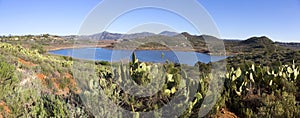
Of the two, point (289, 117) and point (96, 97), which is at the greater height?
point (96, 97)

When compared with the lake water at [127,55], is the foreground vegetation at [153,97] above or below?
below

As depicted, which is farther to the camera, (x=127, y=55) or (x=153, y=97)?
(x=127, y=55)

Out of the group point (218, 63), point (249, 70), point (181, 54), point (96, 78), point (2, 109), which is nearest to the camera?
point (96, 78)

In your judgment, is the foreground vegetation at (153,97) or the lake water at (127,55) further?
the lake water at (127,55)

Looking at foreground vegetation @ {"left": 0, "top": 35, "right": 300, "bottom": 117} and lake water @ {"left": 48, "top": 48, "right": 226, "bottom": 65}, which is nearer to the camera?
foreground vegetation @ {"left": 0, "top": 35, "right": 300, "bottom": 117}

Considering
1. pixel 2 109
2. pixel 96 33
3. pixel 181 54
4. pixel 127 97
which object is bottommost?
pixel 2 109

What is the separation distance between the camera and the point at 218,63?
6.97 meters

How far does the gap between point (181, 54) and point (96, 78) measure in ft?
5.54

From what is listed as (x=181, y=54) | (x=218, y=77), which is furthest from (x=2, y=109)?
(x=218, y=77)

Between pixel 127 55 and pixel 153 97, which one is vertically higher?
pixel 127 55

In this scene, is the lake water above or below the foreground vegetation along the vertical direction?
above

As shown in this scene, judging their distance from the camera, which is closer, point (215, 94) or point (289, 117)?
point (289, 117)

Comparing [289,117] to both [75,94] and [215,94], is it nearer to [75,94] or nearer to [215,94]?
[215,94]

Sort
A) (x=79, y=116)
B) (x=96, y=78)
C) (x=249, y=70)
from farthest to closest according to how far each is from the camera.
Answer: (x=249, y=70) → (x=96, y=78) → (x=79, y=116)
